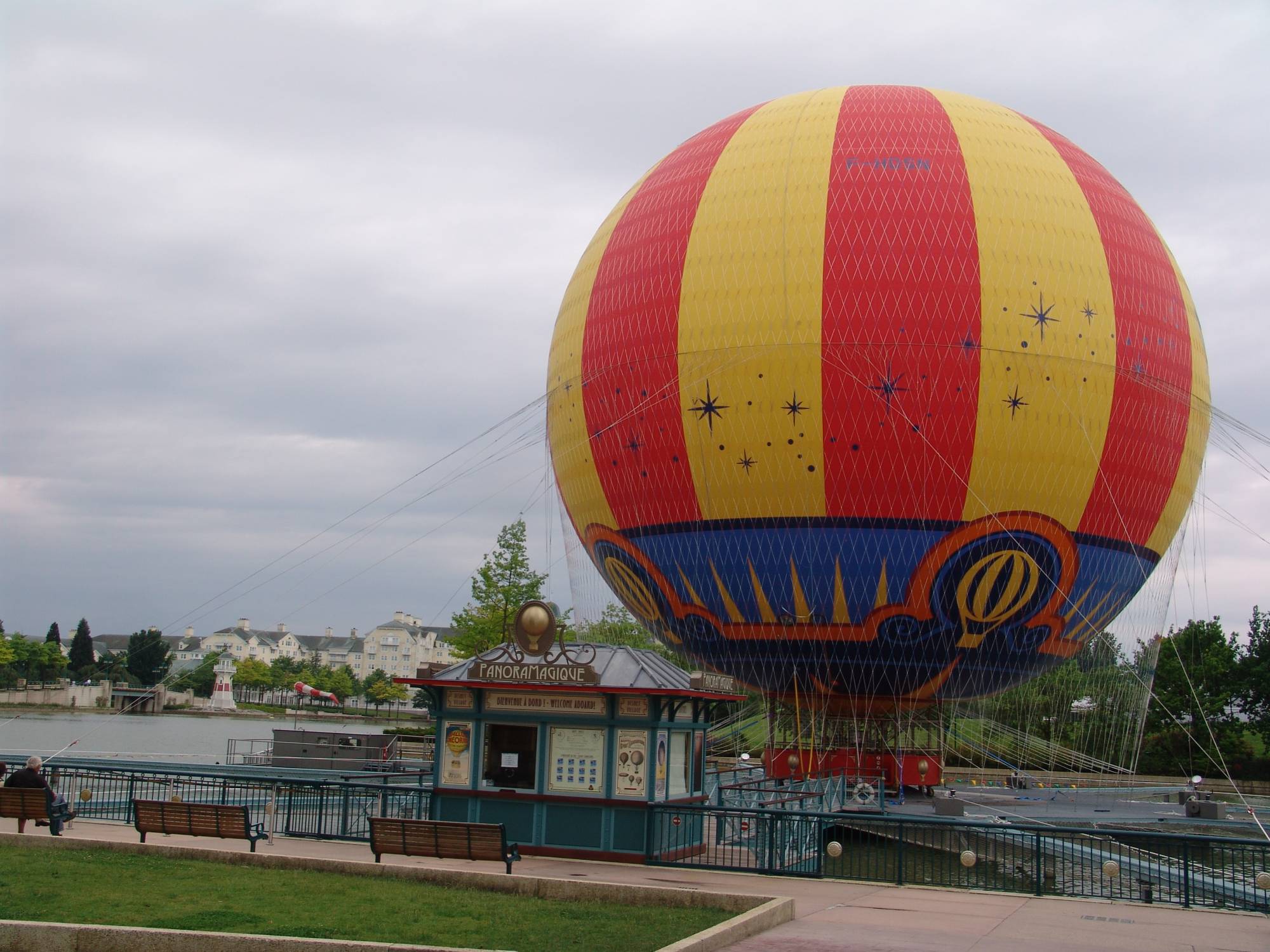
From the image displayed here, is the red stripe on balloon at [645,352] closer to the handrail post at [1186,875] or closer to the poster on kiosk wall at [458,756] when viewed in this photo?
the poster on kiosk wall at [458,756]

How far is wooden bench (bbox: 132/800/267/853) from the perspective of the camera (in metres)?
13.1

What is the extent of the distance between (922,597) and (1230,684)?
121 ft

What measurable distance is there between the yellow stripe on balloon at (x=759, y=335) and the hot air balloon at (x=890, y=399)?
1.5 inches

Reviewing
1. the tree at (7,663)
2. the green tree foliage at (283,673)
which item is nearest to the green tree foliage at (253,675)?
the green tree foliage at (283,673)

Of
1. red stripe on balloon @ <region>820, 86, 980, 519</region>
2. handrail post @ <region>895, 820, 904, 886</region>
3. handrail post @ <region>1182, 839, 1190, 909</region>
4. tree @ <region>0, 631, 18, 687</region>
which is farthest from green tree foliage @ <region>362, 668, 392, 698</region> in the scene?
handrail post @ <region>1182, 839, 1190, 909</region>

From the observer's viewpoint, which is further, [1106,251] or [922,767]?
[922,767]

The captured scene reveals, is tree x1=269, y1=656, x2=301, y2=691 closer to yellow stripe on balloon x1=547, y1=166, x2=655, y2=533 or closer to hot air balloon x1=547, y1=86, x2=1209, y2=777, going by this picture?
yellow stripe on balloon x1=547, y1=166, x2=655, y2=533

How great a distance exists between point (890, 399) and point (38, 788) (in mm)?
12676

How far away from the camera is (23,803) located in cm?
1373

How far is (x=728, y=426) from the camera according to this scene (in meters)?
19.5

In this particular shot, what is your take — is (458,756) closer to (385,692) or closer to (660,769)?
(660,769)

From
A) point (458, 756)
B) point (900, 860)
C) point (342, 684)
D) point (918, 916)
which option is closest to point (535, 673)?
point (458, 756)

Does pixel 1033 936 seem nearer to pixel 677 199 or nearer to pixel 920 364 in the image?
pixel 920 364

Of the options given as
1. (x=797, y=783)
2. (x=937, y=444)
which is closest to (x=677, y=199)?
(x=937, y=444)
